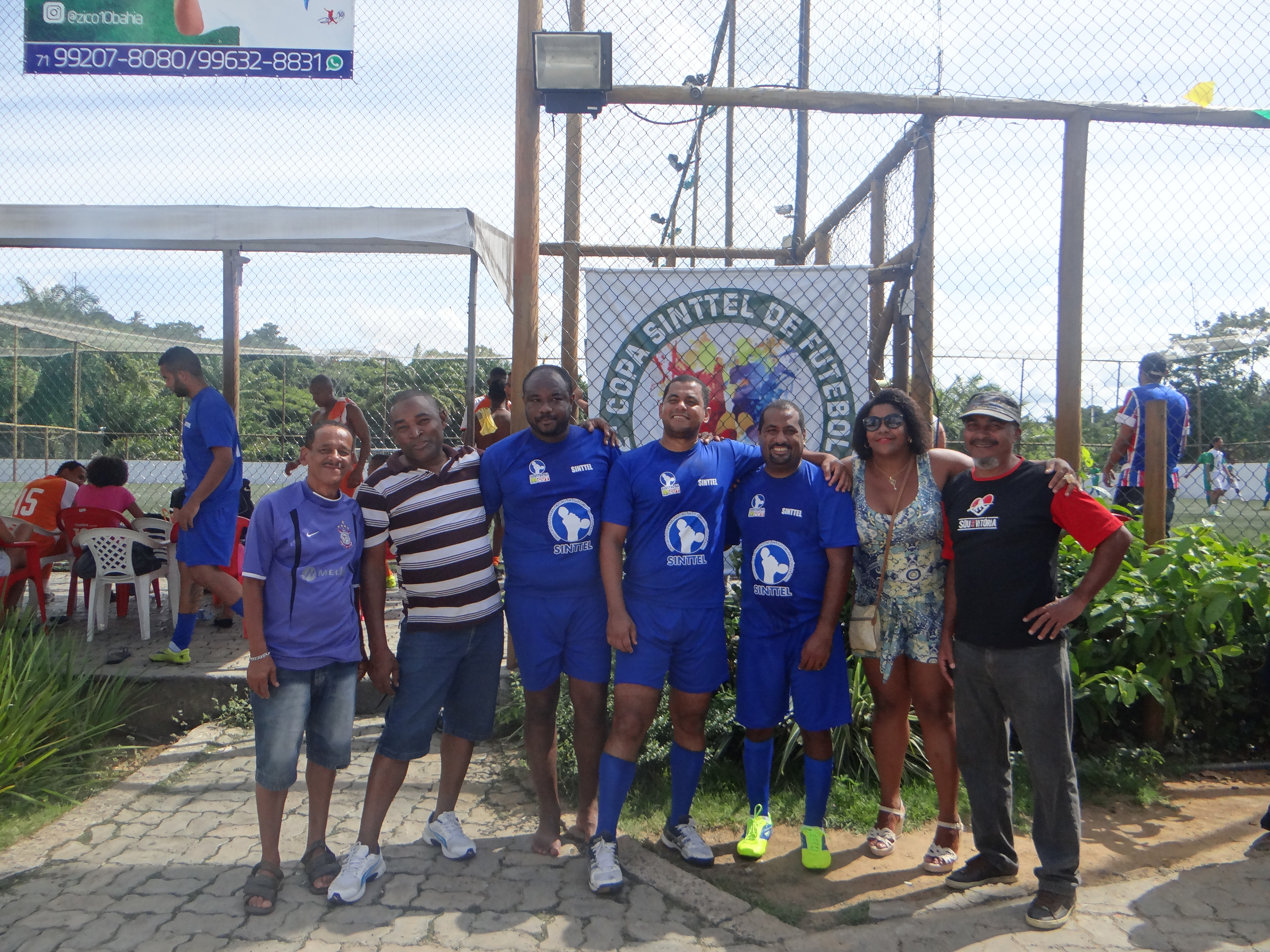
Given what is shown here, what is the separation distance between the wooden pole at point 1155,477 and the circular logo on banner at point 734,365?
1.47 meters

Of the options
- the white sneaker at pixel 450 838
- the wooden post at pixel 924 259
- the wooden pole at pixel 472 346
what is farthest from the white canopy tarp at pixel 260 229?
the white sneaker at pixel 450 838

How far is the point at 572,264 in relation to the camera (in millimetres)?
4582

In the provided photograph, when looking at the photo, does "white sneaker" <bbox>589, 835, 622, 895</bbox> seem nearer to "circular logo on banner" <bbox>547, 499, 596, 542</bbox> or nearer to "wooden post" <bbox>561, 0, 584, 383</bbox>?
"circular logo on banner" <bbox>547, 499, 596, 542</bbox>

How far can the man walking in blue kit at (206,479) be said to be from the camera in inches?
206

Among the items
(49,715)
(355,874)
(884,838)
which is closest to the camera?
(355,874)

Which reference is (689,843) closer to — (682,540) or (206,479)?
(682,540)

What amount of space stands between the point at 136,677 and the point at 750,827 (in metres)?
3.73

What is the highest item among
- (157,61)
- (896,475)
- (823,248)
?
(157,61)

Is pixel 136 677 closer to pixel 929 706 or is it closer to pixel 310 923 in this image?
pixel 310 923

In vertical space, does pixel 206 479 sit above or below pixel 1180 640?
above

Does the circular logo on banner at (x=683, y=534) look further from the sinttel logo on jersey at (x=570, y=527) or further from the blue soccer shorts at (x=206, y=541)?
the blue soccer shorts at (x=206, y=541)

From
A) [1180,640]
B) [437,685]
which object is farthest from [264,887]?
[1180,640]

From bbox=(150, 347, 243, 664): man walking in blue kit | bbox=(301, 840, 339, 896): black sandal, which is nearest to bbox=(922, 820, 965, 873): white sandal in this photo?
bbox=(301, 840, 339, 896): black sandal

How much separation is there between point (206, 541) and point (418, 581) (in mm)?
2544
